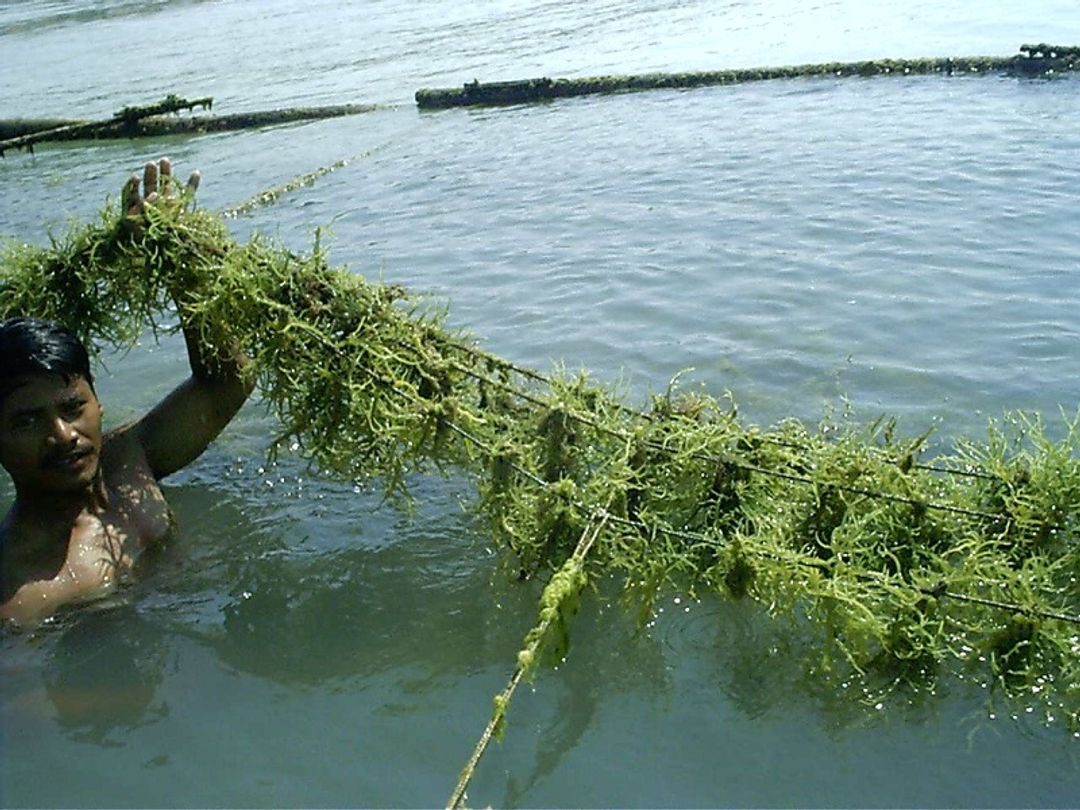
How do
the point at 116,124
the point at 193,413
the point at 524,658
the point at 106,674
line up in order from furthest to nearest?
the point at 116,124, the point at 193,413, the point at 106,674, the point at 524,658

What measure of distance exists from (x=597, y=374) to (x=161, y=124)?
12291 mm

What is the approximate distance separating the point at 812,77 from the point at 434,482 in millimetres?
11724

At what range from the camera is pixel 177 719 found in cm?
408

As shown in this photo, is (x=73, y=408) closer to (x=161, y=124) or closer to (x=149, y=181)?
(x=149, y=181)

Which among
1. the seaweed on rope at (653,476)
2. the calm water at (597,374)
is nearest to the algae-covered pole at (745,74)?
the calm water at (597,374)

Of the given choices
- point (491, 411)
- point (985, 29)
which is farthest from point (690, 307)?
point (985, 29)

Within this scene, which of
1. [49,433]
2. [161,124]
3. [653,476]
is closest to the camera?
[653,476]

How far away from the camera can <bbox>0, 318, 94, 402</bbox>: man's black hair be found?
13.5ft

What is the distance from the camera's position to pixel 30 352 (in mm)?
4125

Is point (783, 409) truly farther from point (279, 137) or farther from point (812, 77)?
point (279, 137)

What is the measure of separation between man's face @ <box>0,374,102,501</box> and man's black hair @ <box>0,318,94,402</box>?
28mm

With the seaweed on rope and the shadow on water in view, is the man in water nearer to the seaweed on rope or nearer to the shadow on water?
the shadow on water

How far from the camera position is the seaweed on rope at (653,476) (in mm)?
3539

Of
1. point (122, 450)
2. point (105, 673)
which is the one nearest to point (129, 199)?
point (122, 450)
